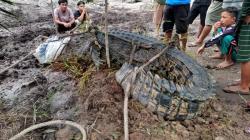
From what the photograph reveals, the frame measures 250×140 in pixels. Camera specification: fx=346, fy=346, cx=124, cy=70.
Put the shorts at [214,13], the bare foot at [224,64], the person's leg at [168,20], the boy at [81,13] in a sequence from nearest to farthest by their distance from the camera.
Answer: the bare foot at [224,64] → the person's leg at [168,20] → the shorts at [214,13] → the boy at [81,13]

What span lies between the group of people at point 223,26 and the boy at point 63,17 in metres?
1.85

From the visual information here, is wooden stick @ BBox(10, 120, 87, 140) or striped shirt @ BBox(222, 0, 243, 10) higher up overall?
striped shirt @ BBox(222, 0, 243, 10)

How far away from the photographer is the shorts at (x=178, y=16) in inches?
205

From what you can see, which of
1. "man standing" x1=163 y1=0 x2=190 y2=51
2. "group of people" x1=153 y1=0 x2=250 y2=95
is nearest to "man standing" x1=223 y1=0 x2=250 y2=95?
"group of people" x1=153 y1=0 x2=250 y2=95

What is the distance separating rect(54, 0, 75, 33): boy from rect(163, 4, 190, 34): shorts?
7.76 ft

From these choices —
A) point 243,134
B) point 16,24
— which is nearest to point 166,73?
point 243,134

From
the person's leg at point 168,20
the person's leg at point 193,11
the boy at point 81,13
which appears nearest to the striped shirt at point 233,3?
the person's leg at point 168,20

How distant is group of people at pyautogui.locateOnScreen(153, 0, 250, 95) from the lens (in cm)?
389

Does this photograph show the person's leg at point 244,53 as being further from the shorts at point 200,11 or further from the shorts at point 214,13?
the shorts at point 200,11

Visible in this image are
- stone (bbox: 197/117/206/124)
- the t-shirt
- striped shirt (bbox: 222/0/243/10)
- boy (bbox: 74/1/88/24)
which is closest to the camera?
stone (bbox: 197/117/206/124)

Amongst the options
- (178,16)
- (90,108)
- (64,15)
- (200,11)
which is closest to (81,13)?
(64,15)

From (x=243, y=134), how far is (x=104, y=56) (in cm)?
187

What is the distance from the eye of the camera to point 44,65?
482cm

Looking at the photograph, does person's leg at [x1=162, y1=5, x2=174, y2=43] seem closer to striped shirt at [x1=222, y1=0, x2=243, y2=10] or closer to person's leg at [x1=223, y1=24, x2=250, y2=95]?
striped shirt at [x1=222, y1=0, x2=243, y2=10]
